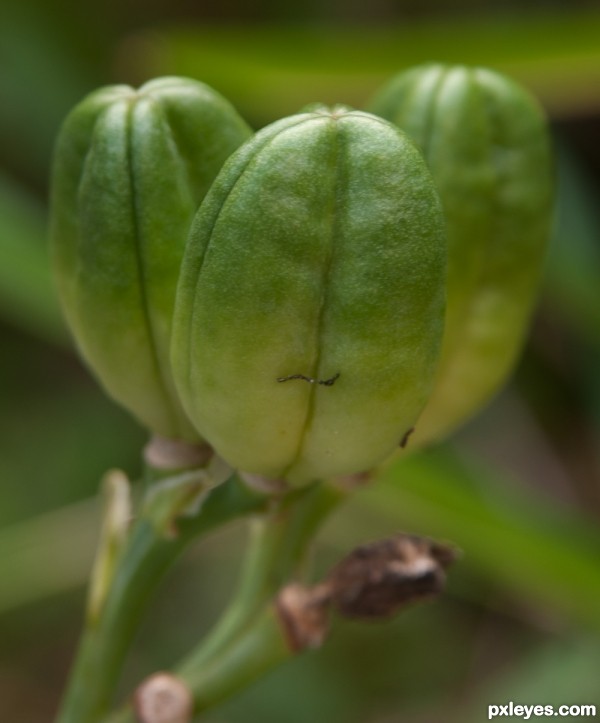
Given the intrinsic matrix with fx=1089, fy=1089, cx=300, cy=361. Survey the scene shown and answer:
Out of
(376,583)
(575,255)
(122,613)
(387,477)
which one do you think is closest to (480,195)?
(376,583)

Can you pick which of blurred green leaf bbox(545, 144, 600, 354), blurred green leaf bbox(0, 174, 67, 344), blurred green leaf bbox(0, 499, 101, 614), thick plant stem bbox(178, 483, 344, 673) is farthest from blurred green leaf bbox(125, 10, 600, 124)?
thick plant stem bbox(178, 483, 344, 673)

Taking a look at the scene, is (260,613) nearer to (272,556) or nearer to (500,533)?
(272,556)

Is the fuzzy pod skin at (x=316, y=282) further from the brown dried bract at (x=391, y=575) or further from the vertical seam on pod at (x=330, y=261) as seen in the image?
the brown dried bract at (x=391, y=575)

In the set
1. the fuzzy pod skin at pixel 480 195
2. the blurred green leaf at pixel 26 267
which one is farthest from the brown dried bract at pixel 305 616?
the blurred green leaf at pixel 26 267

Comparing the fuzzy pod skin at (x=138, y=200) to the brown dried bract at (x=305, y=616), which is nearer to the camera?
the fuzzy pod skin at (x=138, y=200)

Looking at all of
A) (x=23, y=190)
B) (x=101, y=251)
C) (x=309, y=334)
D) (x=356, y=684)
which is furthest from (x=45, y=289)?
(x=309, y=334)

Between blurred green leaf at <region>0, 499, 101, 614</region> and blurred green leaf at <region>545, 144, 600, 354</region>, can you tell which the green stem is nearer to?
blurred green leaf at <region>0, 499, 101, 614</region>

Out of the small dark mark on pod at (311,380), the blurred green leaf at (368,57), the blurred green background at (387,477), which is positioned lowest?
the blurred green background at (387,477)
